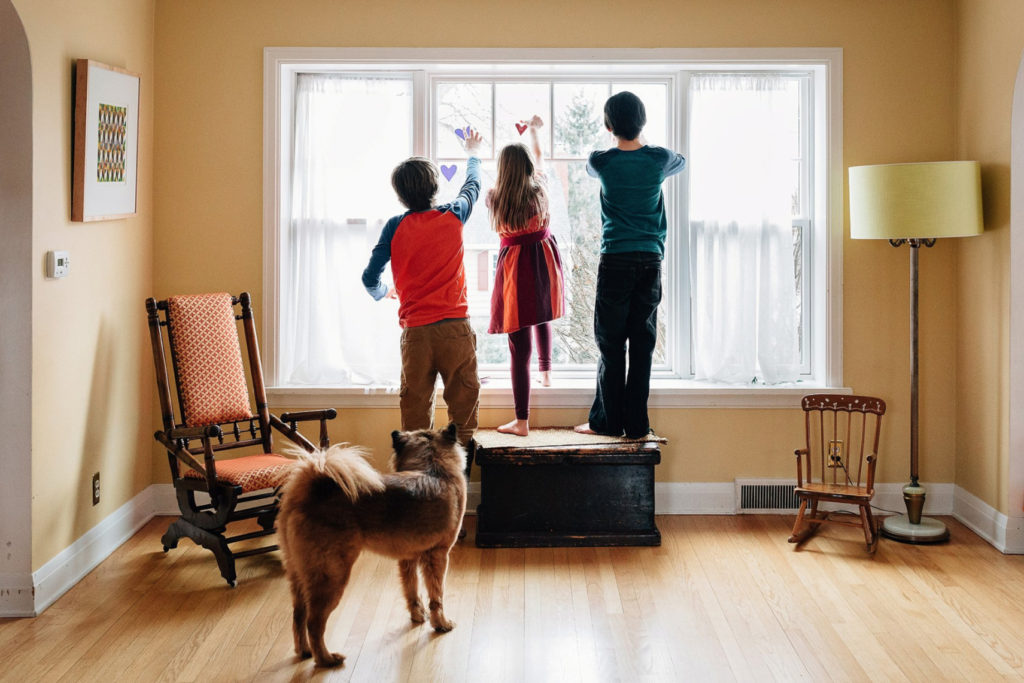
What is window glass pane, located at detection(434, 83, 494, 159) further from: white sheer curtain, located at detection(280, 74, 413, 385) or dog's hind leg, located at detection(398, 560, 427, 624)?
dog's hind leg, located at detection(398, 560, 427, 624)

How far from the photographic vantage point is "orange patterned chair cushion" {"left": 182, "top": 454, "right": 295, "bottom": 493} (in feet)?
12.7

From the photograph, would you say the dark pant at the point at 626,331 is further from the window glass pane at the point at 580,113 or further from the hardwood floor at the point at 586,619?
the window glass pane at the point at 580,113

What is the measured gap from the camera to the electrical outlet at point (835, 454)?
463cm

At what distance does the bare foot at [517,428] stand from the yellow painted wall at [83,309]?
5.86 feet

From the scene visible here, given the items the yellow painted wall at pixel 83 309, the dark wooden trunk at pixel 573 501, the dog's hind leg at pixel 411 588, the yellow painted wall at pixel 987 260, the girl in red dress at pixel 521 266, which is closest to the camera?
the dog's hind leg at pixel 411 588

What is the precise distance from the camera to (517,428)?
4531 mm

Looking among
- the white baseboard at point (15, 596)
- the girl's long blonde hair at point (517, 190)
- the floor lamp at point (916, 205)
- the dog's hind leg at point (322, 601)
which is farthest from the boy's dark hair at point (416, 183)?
the white baseboard at point (15, 596)

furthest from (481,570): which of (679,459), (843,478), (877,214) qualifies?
(877,214)

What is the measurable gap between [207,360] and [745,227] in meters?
2.71

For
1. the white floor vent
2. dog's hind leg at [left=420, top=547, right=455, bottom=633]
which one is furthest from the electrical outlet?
dog's hind leg at [left=420, top=547, right=455, bottom=633]

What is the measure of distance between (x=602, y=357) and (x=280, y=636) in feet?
6.36

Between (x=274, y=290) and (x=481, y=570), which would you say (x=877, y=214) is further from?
(x=274, y=290)

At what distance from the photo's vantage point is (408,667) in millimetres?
3031

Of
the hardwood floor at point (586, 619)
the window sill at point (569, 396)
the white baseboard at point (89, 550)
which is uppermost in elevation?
the window sill at point (569, 396)
